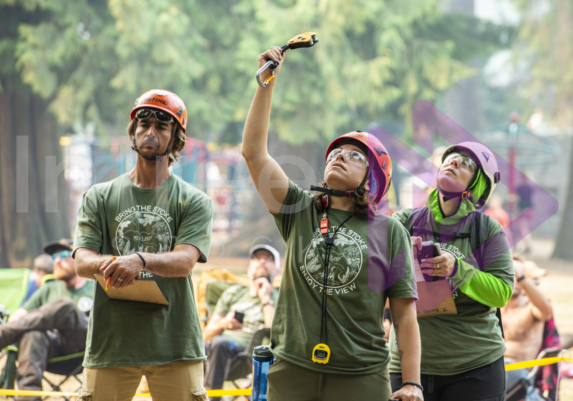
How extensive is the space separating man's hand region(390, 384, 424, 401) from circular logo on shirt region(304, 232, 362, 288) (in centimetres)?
42

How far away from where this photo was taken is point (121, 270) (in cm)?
237

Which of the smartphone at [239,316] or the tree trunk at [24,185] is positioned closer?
the smartphone at [239,316]

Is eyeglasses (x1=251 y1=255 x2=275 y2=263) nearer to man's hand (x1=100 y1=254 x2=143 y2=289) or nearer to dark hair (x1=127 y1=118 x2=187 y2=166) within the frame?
dark hair (x1=127 y1=118 x2=187 y2=166)

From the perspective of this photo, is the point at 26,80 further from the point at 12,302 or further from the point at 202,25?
the point at 12,302

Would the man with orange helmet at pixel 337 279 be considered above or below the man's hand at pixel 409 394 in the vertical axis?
above

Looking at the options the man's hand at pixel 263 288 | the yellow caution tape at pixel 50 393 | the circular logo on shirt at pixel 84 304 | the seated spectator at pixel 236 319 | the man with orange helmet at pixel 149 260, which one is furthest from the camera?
the man's hand at pixel 263 288

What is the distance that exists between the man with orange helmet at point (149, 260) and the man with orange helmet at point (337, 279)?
62 centimetres

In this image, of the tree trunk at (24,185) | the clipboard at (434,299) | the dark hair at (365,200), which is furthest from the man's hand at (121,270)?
the tree trunk at (24,185)

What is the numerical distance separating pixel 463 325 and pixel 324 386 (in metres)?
0.85

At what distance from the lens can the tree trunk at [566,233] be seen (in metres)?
15.2

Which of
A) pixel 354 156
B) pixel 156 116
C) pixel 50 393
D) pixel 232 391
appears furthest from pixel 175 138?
pixel 50 393

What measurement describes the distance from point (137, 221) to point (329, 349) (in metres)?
1.12

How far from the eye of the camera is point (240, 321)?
5.04m

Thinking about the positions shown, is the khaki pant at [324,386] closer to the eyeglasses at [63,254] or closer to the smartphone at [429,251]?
the smartphone at [429,251]
